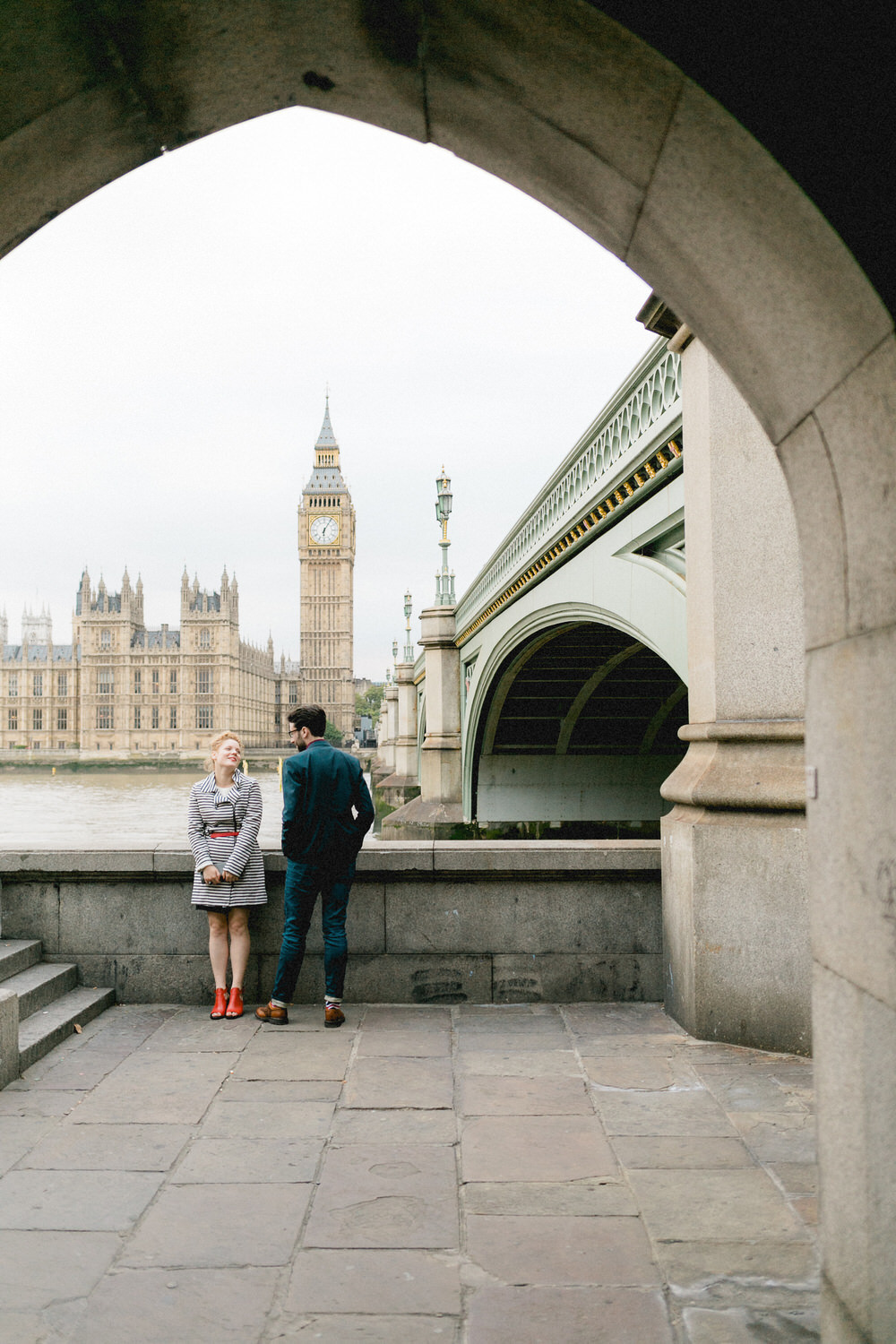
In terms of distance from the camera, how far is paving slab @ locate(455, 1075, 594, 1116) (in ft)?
11.7

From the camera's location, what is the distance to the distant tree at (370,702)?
5310 inches

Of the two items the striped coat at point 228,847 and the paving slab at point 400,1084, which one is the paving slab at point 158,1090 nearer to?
the paving slab at point 400,1084

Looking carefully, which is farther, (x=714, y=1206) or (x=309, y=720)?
(x=309, y=720)

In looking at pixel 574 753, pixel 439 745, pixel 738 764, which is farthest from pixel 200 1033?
pixel 439 745

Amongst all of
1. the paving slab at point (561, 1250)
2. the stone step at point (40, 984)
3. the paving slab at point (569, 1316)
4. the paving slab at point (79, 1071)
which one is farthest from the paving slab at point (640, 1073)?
the stone step at point (40, 984)

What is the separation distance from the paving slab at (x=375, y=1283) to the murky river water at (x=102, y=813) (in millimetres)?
3113

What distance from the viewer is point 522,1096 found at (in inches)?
146

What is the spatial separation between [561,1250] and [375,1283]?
1.55 ft

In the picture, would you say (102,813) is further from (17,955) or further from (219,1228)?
(219,1228)

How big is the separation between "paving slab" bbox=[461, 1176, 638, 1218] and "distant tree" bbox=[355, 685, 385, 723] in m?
130

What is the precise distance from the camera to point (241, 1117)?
3529 mm

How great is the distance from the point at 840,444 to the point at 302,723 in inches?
146

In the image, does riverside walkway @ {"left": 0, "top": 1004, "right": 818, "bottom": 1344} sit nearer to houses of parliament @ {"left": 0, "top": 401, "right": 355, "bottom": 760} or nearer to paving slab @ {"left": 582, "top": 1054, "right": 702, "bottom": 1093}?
paving slab @ {"left": 582, "top": 1054, "right": 702, "bottom": 1093}

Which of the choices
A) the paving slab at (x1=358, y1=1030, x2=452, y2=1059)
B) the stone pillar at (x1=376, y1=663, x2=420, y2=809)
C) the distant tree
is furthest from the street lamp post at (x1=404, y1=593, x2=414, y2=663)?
the distant tree
